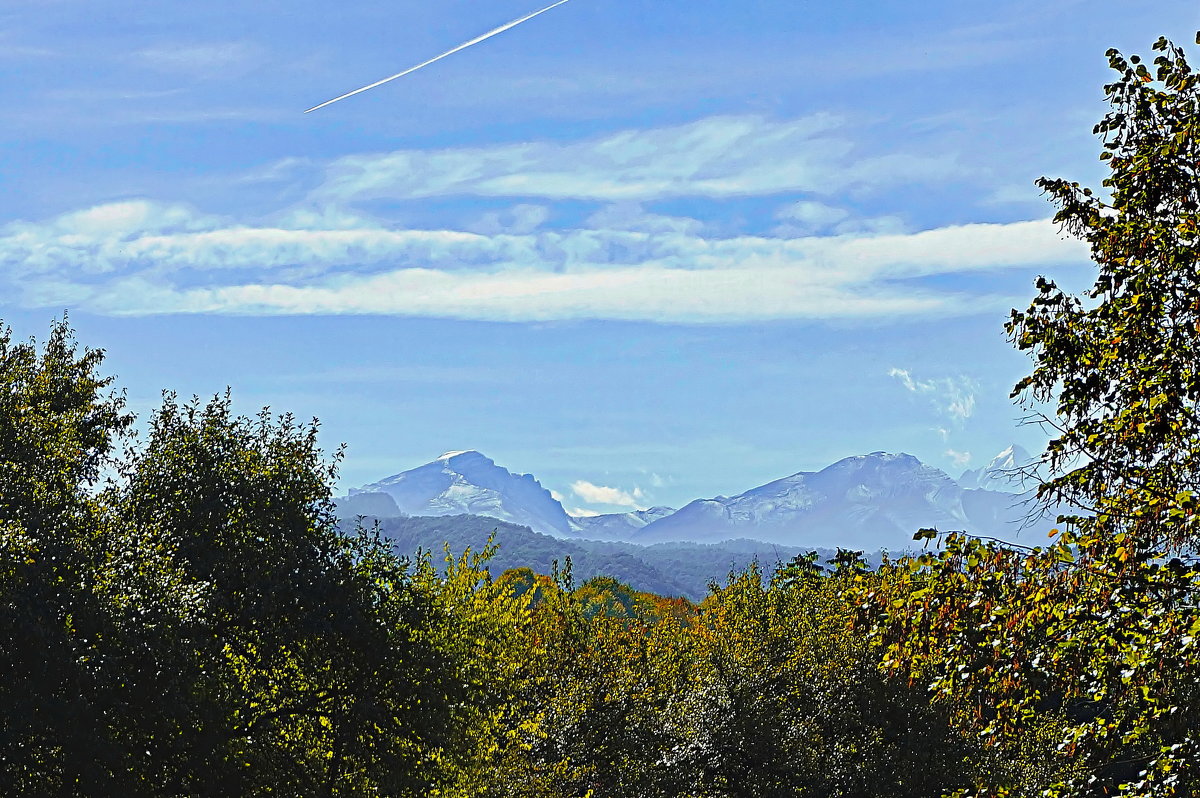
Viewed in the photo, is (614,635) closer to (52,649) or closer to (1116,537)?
(52,649)

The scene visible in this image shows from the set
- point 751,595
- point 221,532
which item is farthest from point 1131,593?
point 751,595

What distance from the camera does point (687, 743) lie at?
26422 millimetres

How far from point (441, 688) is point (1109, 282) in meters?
15.1

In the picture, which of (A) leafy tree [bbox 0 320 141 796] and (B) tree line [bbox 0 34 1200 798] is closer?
(B) tree line [bbox 0 34 1200 798]

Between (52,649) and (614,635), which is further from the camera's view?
(614,635)

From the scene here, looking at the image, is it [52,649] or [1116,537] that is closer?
[1116,537]

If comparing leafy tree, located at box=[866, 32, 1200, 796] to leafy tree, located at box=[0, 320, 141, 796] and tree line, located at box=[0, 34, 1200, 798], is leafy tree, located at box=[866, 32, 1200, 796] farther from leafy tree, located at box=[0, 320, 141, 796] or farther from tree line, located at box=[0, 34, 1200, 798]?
leafy tree, located at box=[0, 320, 141, 796]

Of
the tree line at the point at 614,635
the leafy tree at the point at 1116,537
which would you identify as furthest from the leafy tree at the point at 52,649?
the leafy tree at the point at 1116,537

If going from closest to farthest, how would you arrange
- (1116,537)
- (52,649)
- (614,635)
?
(1116,537), (52,649), (614,635)

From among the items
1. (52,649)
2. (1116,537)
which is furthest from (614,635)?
(1116,537)

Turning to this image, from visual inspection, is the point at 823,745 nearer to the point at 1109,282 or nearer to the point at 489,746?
the point at 489,746

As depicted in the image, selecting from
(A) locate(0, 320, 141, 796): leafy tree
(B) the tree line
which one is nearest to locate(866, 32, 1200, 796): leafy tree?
(B) the tree line

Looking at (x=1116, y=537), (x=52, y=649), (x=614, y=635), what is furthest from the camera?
(x=614, y=635)

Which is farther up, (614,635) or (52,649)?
(52,649)
